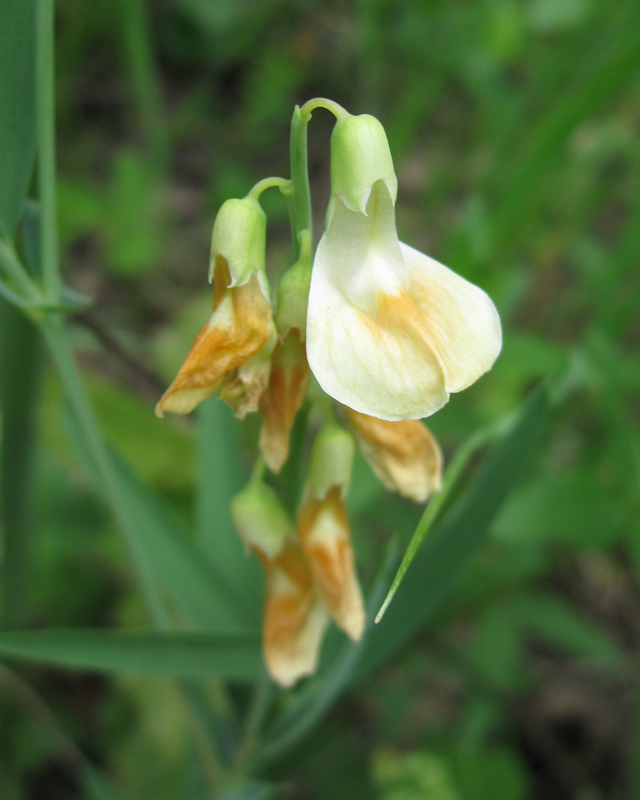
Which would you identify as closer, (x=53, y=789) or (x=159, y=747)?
(x=159, y=747)

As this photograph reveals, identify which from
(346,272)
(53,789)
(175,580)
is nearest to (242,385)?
(346,272)

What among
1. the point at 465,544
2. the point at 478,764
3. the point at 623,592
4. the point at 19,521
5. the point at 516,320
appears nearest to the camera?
the point at 465,544

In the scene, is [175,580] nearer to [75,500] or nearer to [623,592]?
[75,500]

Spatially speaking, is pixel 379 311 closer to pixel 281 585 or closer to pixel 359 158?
pixel 359 158

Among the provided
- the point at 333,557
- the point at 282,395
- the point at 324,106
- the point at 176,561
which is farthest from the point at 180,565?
the point at 324,106

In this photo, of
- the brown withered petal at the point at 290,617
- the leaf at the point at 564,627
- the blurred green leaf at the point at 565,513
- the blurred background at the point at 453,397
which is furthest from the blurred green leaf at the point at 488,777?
the brown withered petal at the point at 290,617

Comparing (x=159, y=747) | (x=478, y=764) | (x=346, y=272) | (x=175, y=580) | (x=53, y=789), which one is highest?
(x=346, y=272)

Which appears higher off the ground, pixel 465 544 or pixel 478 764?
pixel 465 544
